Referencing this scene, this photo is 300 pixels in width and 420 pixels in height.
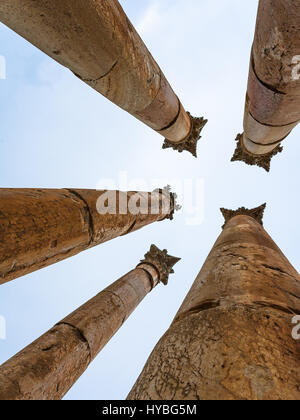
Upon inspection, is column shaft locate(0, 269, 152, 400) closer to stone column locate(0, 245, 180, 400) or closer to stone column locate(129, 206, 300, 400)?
stone column locate(0, 245, 180, 400)

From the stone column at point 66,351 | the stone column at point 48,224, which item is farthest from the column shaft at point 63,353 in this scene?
the stone column at point 48,224

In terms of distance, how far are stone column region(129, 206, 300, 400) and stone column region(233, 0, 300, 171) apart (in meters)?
2.55

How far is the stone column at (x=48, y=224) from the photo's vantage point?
286 cm

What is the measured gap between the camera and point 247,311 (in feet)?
6.78

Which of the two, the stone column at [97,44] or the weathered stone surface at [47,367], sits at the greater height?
the stone column at [97,44]

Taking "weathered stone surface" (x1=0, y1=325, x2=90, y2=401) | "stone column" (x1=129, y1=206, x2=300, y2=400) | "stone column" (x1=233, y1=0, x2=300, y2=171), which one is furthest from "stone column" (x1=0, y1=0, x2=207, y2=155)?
"weathered stone surface" (x1=0, y1=325, x2=90, y2=401)

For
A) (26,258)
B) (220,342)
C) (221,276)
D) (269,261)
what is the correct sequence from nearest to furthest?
(220,342) → (221,276) → (26,258) → (269,261)

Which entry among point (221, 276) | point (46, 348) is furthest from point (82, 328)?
point (221, 276)

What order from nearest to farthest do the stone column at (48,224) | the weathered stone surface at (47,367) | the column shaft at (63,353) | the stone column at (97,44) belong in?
the stone column at (48,224) → the stone column at (97,44) → the weathered stone surface at (47,367) → the column shaft at (63,353)

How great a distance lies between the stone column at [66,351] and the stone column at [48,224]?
200 centimetres

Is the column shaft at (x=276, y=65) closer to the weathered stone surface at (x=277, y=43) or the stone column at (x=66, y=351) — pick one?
the weathered stone surface at (x=277, y=43)

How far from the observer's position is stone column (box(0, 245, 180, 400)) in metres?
4.30

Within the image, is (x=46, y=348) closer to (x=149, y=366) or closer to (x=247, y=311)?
(x=149, y=366)
